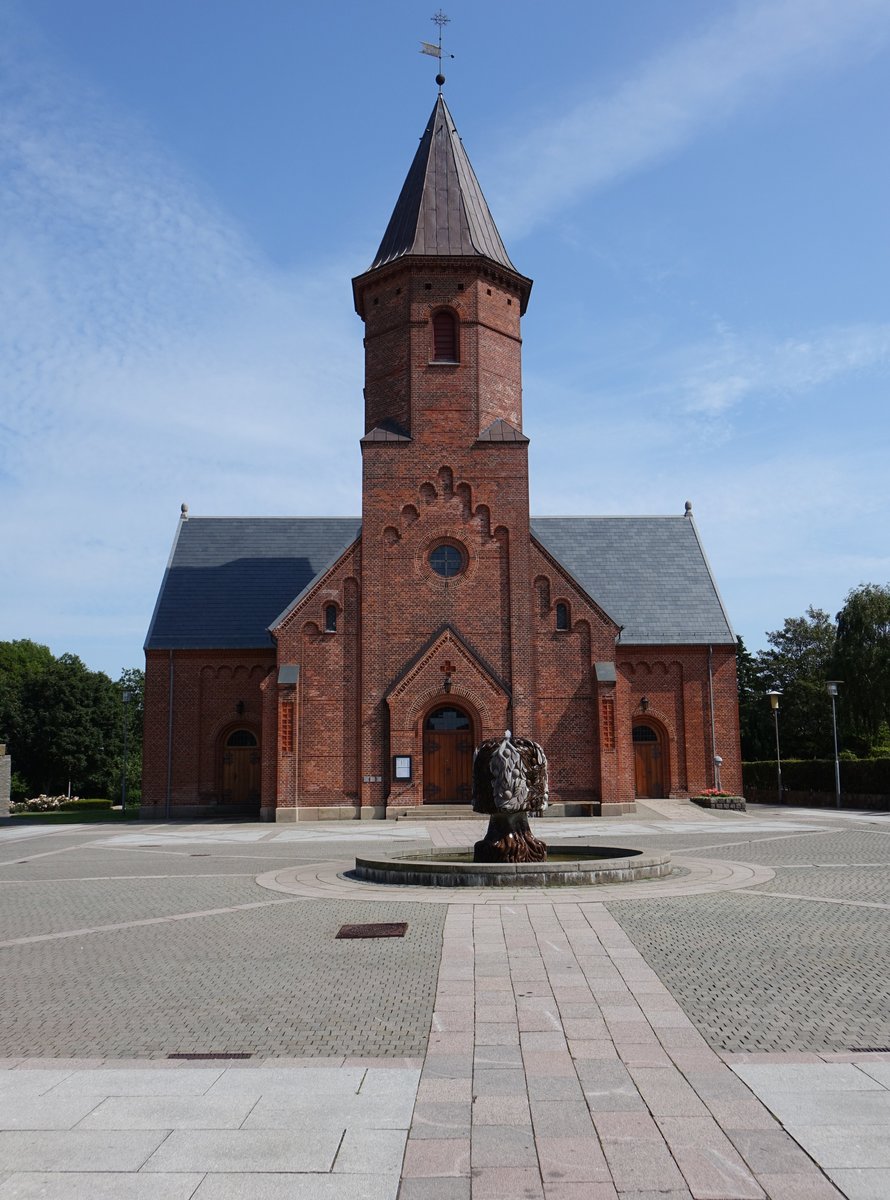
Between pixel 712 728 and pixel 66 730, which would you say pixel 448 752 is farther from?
pixel 66 730

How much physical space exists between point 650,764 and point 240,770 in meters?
15.8

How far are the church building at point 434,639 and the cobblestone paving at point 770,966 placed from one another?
19093 mm

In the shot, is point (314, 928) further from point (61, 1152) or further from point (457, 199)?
point (457, 199)

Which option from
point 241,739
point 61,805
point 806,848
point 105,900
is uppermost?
point 241,739

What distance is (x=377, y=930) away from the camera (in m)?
11.2

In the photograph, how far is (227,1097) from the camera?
5836 millimetres

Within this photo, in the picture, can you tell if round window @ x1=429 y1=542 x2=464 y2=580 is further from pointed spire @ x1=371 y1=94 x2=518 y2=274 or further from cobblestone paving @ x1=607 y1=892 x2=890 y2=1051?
cobblestone paving @ x1=607 y1=892 x2=890 y2=1051

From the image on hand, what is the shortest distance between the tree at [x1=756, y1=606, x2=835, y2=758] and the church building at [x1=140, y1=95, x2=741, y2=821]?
60.0 feet

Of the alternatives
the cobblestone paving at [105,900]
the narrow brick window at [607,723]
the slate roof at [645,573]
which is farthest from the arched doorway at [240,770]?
the cobblestone paving at [105,900]

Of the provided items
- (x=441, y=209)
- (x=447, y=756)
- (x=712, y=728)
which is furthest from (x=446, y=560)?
(x=441, y=209)

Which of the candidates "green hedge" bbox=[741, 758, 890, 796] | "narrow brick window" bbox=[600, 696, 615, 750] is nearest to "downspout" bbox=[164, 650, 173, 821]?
"narrow brick window" bbox=[600, 696, 615, 750]

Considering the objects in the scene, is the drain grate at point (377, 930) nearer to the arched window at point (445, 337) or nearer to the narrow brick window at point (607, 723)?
the narrow brick window at point (607, 723)

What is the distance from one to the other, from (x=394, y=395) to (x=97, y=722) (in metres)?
41.8

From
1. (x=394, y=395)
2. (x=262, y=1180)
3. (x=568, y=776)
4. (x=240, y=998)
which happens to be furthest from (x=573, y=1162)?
(x=394, y=395)
